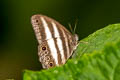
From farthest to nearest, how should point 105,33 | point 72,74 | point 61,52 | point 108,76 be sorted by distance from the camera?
point 61,52
point 105,33
point 72,74
point 108,76

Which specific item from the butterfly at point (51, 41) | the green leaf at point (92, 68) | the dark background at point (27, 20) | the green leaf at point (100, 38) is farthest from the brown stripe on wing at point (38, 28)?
the dark background at point (27, 20)

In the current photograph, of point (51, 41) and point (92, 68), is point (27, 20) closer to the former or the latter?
point (51, 41)

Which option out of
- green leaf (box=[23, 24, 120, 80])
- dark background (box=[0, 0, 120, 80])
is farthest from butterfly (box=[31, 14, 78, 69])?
dark background (box=[0, 0, 120, 80])

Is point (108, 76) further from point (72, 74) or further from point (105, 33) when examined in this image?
point (105, 33)

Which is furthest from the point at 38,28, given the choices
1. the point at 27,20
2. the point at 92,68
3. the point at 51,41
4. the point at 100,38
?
the point at 27,20

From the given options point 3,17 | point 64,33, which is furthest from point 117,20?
point 64,33

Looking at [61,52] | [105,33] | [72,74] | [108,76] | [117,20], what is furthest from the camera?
[117,20]

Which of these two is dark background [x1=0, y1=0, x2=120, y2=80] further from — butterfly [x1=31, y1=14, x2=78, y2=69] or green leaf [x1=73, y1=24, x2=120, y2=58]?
green leaf [x1=73, y1=24, x2=120, y2=58]
